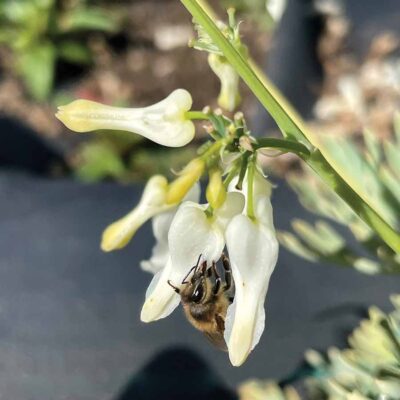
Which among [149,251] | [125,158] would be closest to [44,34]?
[125,158]

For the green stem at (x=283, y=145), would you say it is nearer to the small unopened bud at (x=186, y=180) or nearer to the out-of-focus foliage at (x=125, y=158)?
the small unopened bud at (x=186, y=180)

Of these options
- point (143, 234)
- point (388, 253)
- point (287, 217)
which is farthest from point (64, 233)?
point (388, 253)

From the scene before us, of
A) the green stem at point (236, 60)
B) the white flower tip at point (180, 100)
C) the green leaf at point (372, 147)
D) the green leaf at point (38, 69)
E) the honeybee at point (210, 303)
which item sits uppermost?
the green stem at point (236, 60)

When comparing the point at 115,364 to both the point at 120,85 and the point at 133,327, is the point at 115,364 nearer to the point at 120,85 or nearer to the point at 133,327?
the point at 133,327

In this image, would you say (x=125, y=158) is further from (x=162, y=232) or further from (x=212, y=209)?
(x=212, y=209)

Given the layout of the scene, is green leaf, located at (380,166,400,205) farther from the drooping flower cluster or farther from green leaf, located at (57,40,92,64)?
green leaf, located at (57,40,92,64)

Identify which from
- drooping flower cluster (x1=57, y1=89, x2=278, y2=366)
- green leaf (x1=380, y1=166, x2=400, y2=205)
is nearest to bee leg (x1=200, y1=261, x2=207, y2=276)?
drooping flower cluster (x1=57, y1=89, x2=278, y2=366)

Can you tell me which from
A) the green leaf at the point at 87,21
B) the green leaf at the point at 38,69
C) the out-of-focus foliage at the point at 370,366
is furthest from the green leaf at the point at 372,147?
the green leaf at the point at 87,21
